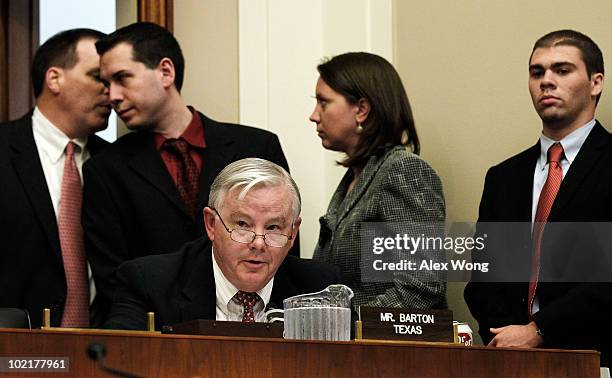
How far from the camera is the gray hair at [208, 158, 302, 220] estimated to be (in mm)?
3248

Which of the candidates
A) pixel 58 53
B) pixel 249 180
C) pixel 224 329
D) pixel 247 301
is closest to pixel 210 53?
pixel 58 53

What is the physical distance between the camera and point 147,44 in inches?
178

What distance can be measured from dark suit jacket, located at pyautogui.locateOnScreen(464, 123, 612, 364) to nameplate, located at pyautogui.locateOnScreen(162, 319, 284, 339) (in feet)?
4.55

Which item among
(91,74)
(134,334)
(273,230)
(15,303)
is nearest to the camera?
(134,334)

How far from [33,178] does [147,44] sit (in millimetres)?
636

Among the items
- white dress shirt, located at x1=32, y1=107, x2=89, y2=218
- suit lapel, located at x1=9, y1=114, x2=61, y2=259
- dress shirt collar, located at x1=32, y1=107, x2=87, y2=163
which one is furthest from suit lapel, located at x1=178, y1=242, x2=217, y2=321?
dress shirt collar, located at x1=32, y1=107, x2=87, y2=163

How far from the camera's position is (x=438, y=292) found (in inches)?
159

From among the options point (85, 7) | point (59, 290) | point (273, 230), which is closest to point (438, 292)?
point (273, 230)

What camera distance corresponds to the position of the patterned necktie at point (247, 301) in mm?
3238

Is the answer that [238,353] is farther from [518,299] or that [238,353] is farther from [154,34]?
[154,34]

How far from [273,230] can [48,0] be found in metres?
2.57

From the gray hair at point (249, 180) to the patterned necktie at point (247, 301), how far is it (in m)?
0.24

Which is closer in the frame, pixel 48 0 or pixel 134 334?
pixel 134 334

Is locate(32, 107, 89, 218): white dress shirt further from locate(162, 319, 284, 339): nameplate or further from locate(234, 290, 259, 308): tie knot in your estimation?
locate(162, 319, 284, 339): nameplate
